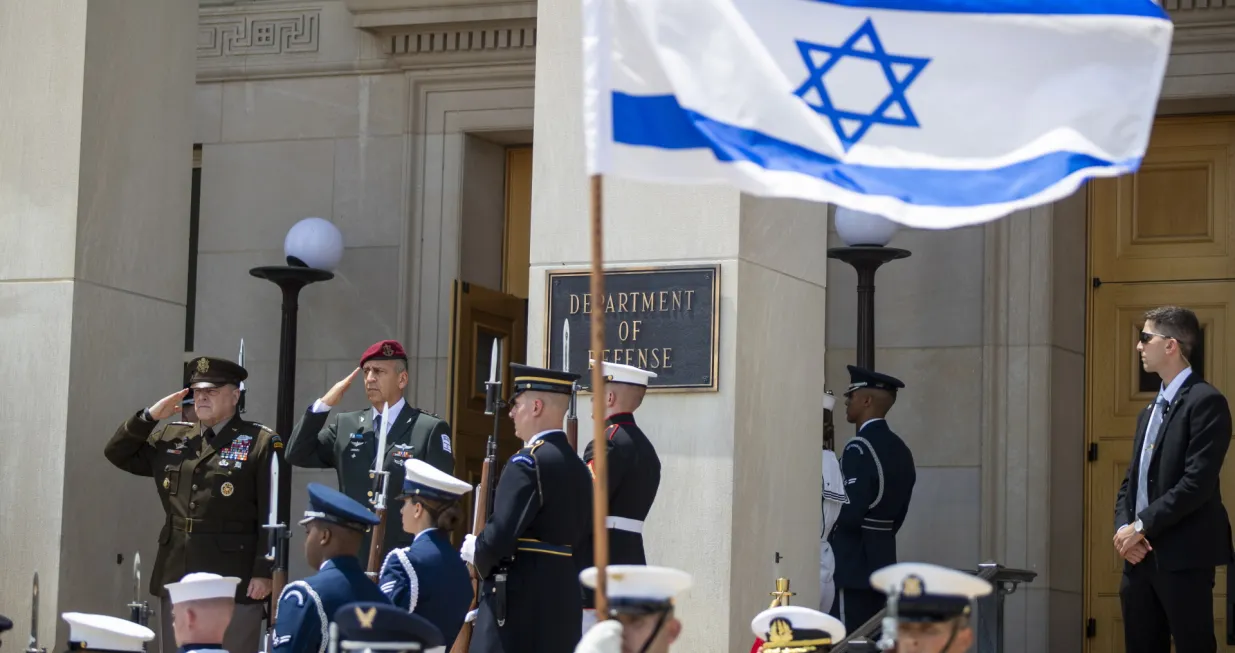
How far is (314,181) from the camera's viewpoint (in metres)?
14.1

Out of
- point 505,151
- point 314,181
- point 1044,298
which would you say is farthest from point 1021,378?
point 314,181

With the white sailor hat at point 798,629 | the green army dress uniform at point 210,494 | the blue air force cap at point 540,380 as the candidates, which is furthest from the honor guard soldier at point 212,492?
the white sailor hat at point 798,629

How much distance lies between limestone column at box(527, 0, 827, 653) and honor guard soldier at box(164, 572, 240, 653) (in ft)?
7.99

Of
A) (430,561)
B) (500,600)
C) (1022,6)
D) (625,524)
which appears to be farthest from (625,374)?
(1022,6)

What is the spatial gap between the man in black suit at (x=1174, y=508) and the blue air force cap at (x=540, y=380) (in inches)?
109

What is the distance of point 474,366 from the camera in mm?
13203

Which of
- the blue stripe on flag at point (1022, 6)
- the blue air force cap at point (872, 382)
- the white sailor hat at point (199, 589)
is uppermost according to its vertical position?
the blue stripe on flag at point (1022, 6)

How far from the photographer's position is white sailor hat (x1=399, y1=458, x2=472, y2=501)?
7988mm

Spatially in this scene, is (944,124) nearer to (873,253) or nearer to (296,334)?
(873,253)

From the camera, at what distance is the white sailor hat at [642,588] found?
5.79 m

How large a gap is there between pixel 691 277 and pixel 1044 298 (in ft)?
13.6

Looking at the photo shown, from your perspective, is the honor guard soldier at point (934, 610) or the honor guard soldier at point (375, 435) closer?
the honor guard soldier at point (934, 610)

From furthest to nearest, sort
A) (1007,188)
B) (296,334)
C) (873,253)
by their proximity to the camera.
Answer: (296,334) < (873,253) < (1007,188)

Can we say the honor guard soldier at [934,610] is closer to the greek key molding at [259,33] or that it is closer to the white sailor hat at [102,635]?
the white sailor hat at [102,635]
